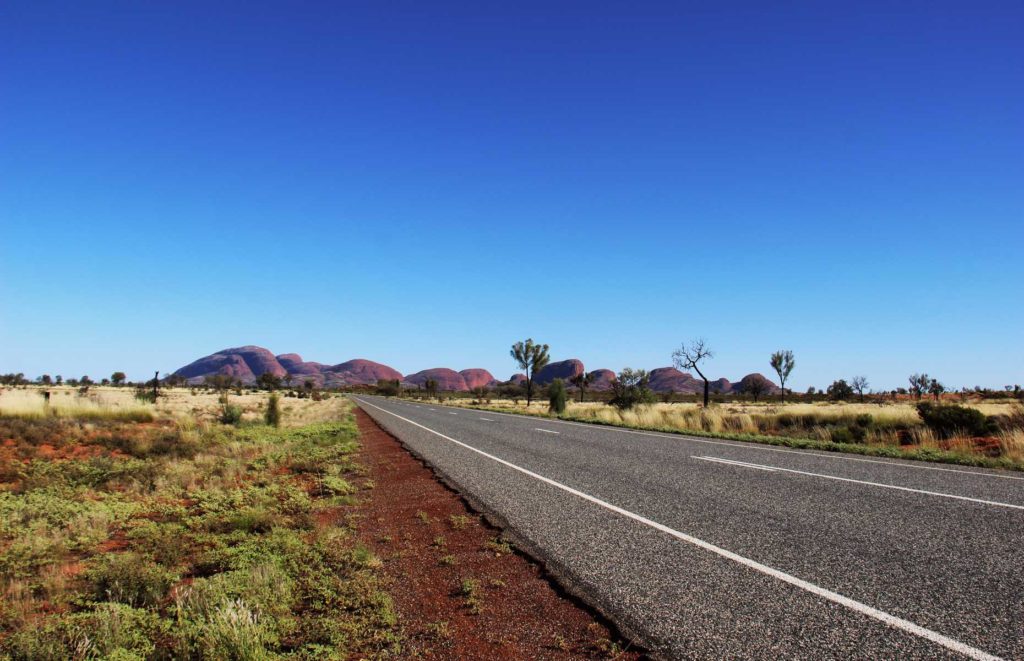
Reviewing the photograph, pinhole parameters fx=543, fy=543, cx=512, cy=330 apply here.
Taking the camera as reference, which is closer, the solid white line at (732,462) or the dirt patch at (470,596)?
the dirt patch at (470,596)

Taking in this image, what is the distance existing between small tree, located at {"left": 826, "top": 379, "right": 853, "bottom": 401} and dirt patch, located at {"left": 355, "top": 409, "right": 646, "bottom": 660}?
3241 inches

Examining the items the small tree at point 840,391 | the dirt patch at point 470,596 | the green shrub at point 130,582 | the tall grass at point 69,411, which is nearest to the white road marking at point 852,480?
the dirt patch at point 470,596

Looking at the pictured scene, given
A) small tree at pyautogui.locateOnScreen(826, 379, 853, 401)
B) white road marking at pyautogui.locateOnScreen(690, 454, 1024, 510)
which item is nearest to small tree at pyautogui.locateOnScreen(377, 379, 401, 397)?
small tree at pyautogui.locateOnScreen(826, 379, 853, 401)

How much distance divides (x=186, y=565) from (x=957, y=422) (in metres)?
21.7

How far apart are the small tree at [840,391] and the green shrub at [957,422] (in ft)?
211

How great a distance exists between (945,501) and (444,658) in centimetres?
714

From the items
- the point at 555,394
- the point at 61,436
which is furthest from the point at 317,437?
the point at 555,394

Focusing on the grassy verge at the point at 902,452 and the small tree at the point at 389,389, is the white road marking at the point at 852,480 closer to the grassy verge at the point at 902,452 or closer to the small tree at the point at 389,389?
the grassy verge at the point at 902,452

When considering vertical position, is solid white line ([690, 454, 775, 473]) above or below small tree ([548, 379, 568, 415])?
below

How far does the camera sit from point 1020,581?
4.27 metres

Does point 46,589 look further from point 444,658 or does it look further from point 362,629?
point 444,658

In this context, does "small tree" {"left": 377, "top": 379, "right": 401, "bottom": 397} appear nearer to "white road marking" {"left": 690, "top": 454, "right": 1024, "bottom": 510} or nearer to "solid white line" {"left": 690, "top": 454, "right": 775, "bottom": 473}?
"solid white line" {"left": 690, "top": 454, "right": 775, "bottom": 473}

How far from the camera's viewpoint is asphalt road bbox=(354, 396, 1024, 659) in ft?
11.5

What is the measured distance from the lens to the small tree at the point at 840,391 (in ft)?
249
